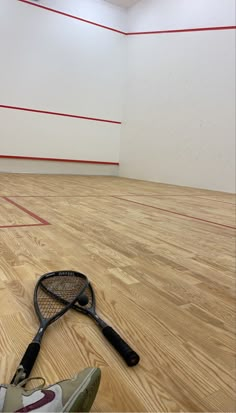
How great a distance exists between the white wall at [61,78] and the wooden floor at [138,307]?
392 centimetres

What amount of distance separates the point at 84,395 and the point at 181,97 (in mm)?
5124

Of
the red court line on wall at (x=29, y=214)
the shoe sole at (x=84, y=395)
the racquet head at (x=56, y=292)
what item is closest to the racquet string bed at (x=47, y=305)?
the racquet head at (x=56, y=292)

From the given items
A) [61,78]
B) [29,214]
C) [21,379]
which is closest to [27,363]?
[21,379]

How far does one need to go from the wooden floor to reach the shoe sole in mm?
84

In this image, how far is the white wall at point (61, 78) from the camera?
5.23 meters

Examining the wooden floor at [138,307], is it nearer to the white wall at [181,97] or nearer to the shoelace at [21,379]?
the shoelace at [21,379]

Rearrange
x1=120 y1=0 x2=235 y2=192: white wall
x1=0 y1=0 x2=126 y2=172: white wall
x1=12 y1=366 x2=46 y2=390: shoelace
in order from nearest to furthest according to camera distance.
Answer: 1. x1=12 y1=366 x2=46 y2=390: shoelace
2. x1=120 y1=0 x2=235 y2=192: white wall
3. x1=0 y1=0 x2=126 y2=172: white wall

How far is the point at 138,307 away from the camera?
2.87 feet

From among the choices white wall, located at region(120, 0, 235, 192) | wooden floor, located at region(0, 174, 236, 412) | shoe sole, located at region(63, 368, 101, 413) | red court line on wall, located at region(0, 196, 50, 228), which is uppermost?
white wall, located at region(120, 0, 235, 192)

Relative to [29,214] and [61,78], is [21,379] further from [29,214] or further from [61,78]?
[61,78]

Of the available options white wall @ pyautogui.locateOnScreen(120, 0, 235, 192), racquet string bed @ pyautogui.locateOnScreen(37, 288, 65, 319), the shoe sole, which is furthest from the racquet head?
white wall @ pyautogui.locateOnScreen(120, 0, 235, 192)

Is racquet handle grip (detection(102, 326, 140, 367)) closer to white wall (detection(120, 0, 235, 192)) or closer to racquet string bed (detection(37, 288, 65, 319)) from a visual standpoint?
racquet string bed (detection(37, 288, 65, 319))

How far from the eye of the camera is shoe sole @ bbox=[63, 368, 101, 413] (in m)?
0.42

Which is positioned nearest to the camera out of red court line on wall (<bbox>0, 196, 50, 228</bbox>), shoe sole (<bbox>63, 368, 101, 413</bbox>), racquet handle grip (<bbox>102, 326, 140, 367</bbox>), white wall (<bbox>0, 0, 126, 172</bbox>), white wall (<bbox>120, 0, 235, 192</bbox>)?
shoe sole (<bbox>63, 368, 101, 413</bbox>)
